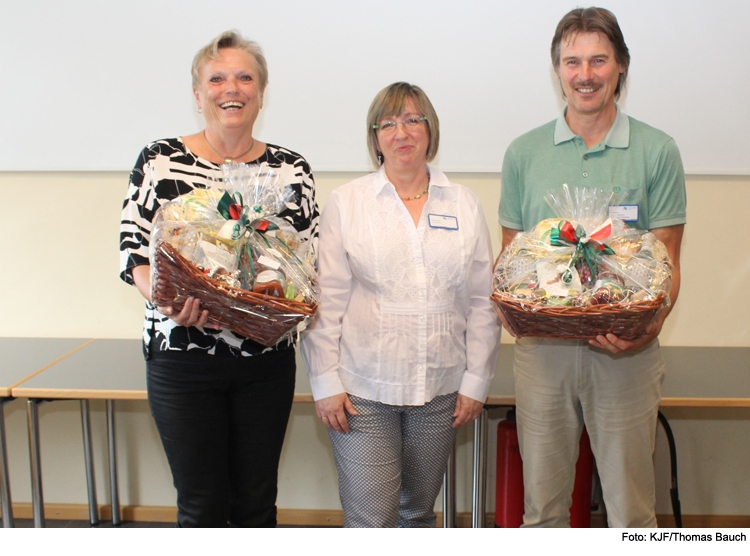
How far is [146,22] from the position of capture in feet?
8.62

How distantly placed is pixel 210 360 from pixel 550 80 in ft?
6.22

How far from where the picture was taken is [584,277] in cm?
151

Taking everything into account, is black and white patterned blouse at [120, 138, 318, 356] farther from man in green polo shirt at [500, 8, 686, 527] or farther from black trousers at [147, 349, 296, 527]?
man in green polo shirt at [500, 8, 686, 527]

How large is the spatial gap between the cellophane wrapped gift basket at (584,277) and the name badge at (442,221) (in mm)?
198

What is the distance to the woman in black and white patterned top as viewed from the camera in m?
1.63

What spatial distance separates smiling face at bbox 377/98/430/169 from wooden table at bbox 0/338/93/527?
1.68 m

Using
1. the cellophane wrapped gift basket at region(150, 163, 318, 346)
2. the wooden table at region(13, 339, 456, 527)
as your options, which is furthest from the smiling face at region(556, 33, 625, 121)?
the wooden table at region(13, 339, 456, 527)

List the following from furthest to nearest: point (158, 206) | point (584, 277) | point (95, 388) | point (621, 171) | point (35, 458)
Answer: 1. point (35, 458)
2. point (95, 388)
3. point (621, 171)
4. point (158, 206)
5. point (584, 277)

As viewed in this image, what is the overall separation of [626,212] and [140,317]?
2199mm

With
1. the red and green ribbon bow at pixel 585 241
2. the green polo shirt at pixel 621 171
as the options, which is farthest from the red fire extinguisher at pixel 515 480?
the red and green ribbon bow at pixel 585 241

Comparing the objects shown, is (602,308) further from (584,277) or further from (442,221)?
(442,221)

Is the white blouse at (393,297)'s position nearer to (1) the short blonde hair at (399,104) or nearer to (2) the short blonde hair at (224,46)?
(1) the short blonde hair at (399,104)

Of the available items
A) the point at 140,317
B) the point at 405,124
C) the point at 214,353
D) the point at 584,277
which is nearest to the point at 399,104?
the point at 405,124

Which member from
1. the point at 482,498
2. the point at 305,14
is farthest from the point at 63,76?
the point at 482,498
